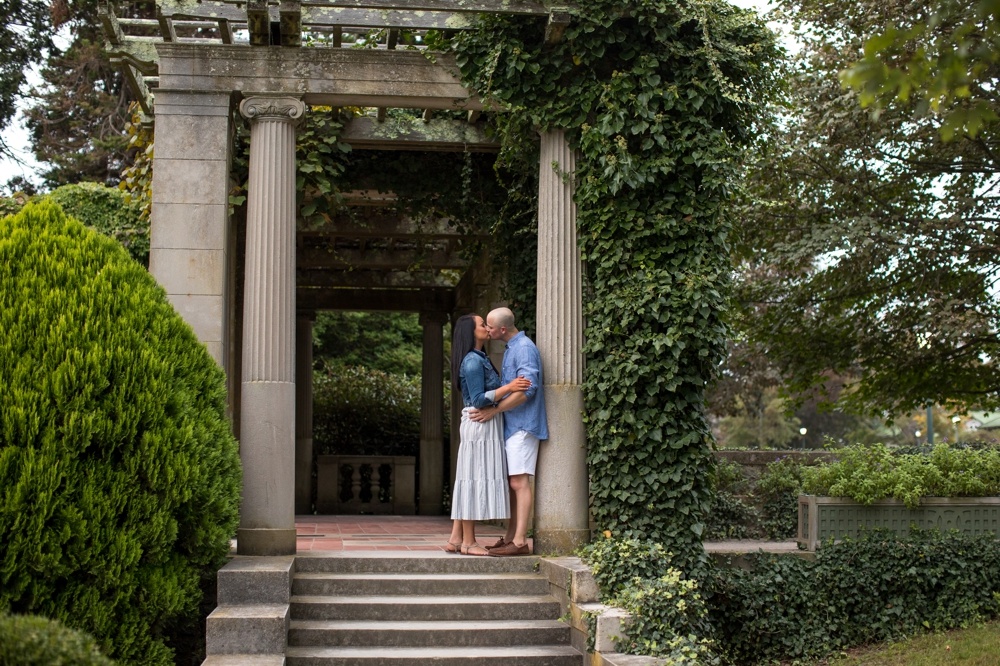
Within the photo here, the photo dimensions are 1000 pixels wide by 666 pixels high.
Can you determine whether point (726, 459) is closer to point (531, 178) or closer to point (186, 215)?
point (531, 178)

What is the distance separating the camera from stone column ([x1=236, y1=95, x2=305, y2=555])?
8.01 metres

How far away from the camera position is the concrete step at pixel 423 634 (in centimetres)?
698

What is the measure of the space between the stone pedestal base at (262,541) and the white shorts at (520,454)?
5.66 ft

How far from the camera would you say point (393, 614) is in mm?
7301

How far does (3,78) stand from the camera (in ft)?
64.7

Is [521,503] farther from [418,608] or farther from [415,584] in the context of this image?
[418,608]

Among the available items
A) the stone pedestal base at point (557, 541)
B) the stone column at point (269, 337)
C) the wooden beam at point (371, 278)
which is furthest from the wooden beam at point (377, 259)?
the stone pedestal base at point (557, 541)

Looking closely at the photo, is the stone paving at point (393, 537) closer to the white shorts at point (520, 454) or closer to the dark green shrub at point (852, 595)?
the dark green shrub at point (852, 595)

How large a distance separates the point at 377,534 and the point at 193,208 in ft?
12.2

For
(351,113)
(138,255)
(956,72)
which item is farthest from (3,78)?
(956,72)

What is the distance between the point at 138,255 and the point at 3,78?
1050 cm

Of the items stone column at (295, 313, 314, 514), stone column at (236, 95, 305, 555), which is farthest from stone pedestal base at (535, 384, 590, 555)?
stone column at (295, 313, 314, 514)

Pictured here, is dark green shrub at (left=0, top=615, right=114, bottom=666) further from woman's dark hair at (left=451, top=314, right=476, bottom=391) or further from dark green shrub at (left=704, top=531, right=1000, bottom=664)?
dark green shrub at (left=704, top=531, right=1000, bottom=664)

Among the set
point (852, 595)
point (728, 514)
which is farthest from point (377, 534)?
point (852, 595)
